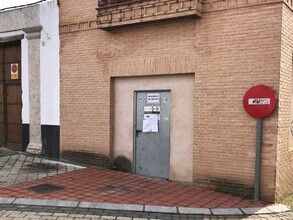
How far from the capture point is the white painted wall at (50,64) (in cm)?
947

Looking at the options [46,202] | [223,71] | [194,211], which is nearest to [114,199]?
[46,202]

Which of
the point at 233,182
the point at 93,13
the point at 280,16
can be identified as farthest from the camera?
the point at 93,13

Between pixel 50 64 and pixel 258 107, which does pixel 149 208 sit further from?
pixel 50 64

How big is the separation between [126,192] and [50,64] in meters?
4.87

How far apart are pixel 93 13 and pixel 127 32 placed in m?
1.29

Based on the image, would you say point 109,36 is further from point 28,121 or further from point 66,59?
point 28,121

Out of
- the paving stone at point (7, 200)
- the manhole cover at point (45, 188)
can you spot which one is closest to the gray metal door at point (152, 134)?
the manhole cover at point (45, 188)

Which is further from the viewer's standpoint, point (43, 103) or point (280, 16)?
point (43, 103)

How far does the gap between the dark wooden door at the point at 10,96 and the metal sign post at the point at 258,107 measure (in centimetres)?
741

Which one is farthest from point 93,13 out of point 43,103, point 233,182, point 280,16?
point 233,182

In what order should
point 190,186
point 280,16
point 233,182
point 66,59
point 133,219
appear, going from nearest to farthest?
point 133,219
point 280,16
point 233,182
point 190,186
point 66,59

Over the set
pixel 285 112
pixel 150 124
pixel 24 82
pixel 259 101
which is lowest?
pixel 150 124

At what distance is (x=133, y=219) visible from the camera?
5.29 meters

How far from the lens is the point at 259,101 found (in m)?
6.25
